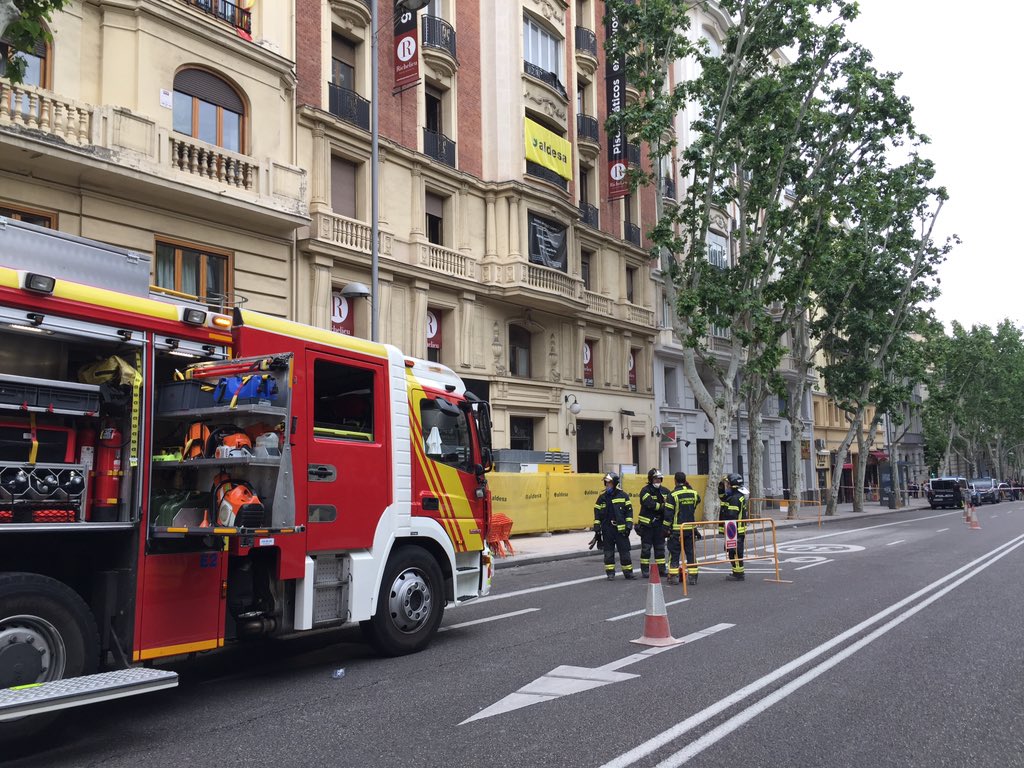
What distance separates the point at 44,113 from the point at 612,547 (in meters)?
12.5

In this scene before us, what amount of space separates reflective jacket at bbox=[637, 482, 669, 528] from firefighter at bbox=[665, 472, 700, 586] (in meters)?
0.10

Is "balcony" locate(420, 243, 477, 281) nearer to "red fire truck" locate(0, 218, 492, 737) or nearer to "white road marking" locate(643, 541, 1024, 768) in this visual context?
"red fire truck" locate(0, 218, 492, 737)

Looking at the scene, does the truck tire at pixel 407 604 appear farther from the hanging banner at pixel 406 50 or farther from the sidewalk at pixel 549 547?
the hanging banner at pixel 406 50

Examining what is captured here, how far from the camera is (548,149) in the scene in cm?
2820

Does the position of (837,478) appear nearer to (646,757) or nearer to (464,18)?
(464,18)

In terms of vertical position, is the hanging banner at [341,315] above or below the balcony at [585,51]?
below

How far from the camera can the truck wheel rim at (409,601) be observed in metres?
7.89

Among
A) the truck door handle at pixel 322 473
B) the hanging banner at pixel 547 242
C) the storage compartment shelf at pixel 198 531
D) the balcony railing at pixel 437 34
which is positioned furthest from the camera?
the hanging banner at pixel 547 242

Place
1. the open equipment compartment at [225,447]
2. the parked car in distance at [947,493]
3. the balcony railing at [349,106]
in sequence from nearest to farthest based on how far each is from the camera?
the open equipment compartment at [225,447] → the balcony railing at [349,106] → the parked car in distance at [947,493]

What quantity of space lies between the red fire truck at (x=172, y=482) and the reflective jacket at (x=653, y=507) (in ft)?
18.4

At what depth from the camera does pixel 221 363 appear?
640 cm

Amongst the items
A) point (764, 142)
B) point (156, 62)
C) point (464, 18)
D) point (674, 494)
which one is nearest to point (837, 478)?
point (764, 142)

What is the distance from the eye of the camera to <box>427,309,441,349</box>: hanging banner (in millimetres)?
24719

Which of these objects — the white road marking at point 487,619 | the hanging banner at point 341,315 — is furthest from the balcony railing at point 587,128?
the white road marking at point 487,619
